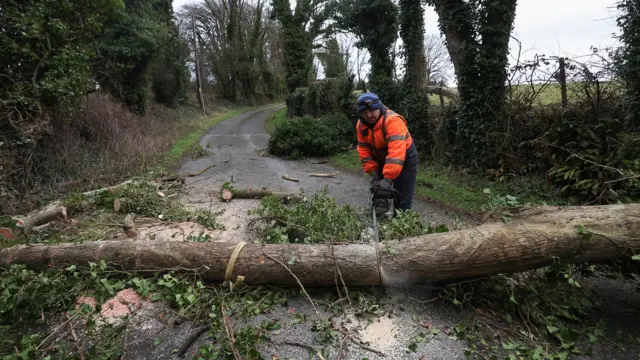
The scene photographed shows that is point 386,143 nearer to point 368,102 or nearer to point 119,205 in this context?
point 368,102

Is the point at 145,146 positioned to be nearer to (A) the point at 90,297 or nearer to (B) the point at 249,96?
(A) the point at 90,297

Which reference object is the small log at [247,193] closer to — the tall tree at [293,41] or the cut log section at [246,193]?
the cut log section at [246,193]

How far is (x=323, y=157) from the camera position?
479 inches

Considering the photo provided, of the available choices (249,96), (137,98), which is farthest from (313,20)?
(137,98)

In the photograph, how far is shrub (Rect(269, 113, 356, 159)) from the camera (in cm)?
1180

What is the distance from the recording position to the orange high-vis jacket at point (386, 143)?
394 cm

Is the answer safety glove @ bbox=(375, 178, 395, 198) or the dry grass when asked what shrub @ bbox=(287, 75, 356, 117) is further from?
safety glove @ bbox=(375, 178, 395, 198)

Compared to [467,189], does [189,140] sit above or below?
above

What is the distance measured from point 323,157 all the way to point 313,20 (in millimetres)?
20420

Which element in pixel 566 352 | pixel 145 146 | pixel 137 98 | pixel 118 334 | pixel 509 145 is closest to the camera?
pixel 566 352

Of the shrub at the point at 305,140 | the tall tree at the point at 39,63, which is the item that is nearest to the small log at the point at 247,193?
the tall tree at the point at 39,63

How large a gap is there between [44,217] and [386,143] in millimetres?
5192

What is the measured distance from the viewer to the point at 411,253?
10.0ft

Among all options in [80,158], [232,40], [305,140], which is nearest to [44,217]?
[80,158]
